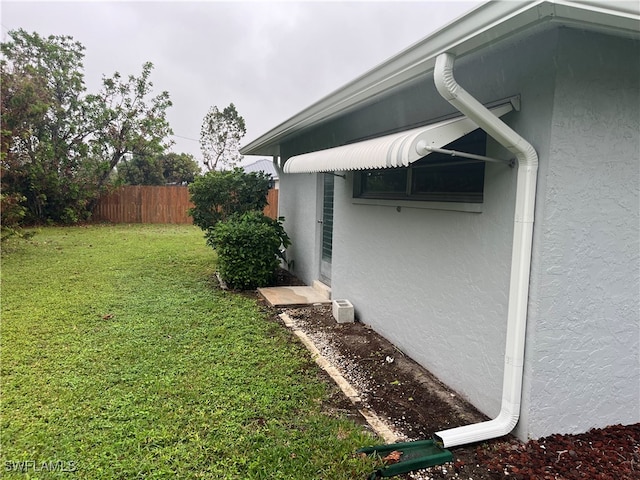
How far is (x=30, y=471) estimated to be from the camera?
281 cm

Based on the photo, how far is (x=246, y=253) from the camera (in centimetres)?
812

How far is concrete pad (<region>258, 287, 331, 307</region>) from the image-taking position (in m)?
7.03

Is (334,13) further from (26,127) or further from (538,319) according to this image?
(26,127)

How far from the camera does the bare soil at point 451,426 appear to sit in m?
2.84

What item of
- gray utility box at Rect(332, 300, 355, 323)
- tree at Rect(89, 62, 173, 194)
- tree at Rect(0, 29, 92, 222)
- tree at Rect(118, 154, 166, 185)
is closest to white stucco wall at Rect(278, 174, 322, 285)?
gray utility box at Rect(332, 300, 355, 323)

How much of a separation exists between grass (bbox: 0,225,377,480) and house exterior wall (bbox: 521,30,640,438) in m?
1.51

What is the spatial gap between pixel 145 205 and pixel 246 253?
1640cm

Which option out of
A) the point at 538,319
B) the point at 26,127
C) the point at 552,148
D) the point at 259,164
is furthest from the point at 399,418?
the point at 259,164

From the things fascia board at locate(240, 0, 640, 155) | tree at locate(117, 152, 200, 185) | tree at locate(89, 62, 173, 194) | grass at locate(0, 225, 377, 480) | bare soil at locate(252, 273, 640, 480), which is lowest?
grass at locate(0, 225, 377, 480)

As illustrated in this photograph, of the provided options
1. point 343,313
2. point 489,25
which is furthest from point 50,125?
point 489,25

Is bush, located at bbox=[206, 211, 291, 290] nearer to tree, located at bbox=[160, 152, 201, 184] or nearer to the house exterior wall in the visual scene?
the house exterior wall

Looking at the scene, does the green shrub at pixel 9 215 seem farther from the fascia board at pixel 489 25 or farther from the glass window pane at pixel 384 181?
the fascia board at pixel 489 25

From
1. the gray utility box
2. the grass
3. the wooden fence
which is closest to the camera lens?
the grass

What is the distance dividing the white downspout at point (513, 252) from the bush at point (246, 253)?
5.54 meters
